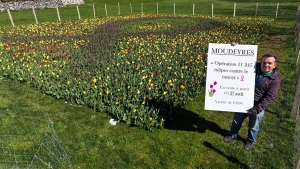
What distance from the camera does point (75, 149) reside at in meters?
4.27

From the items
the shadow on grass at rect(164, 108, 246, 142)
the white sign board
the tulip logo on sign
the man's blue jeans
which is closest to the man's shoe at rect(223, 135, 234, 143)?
the man's blue jeans

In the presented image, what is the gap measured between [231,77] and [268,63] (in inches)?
25.6

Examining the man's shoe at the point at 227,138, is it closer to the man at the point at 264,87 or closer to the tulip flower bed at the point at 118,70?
the man at the point at 264,87

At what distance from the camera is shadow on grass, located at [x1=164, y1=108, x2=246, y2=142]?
15.9 feet

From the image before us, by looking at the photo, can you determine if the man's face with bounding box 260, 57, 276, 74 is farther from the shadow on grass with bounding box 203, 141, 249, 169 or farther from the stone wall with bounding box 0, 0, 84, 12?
the stone wall with bounding box 0, 0, 84, 12

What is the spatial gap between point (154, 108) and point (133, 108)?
486mm

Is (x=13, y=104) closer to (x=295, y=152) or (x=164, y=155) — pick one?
(x=164, y=155)

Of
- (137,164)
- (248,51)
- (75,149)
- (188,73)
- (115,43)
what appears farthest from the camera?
(115,43)

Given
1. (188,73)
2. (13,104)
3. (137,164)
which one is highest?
(188,73)

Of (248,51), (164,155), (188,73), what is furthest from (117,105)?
(248,51)

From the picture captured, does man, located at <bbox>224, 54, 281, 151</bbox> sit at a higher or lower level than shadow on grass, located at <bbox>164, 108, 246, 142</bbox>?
higher

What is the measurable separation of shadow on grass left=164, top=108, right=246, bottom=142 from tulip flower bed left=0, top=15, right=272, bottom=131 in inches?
8.1

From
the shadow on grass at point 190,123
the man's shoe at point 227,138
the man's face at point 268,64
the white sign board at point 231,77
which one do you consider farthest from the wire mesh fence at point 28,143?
the man's face at point 268,64

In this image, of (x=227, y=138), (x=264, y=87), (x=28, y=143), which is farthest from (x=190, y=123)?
(x=28, y=143)
